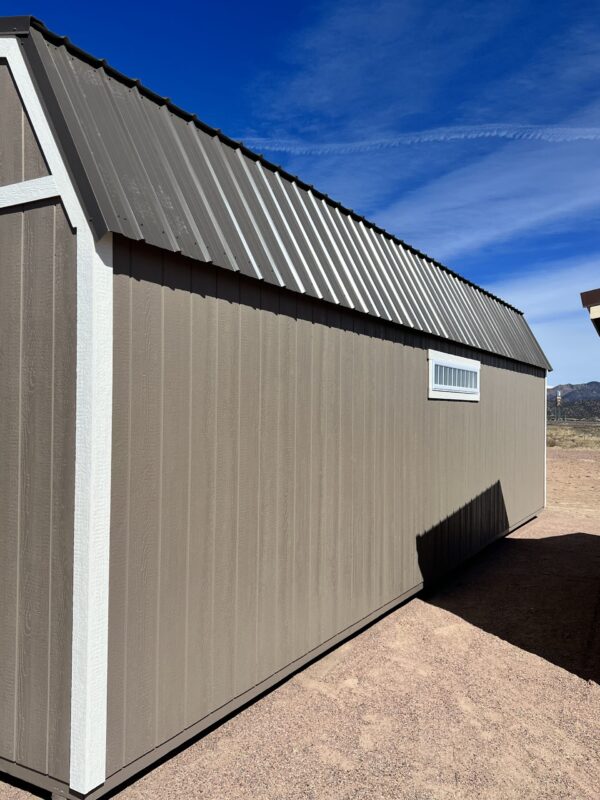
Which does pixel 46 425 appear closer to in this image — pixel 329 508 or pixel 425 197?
pixel 329 508

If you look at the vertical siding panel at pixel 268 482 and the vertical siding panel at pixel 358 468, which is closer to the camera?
the vertical siding panel at pixel 268 482

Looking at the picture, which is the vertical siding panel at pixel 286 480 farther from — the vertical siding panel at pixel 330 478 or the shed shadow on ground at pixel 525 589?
the shed shadow on ground at pixel 525 589

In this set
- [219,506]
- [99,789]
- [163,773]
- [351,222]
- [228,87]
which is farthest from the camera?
[228,87]

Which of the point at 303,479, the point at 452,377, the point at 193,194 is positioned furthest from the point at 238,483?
the point at 452,377

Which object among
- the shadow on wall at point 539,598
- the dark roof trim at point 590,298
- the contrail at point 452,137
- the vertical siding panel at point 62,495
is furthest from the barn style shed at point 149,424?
the contrail at point 452,137

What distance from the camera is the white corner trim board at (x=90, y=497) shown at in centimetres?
255

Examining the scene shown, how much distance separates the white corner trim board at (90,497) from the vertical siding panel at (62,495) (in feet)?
0.15

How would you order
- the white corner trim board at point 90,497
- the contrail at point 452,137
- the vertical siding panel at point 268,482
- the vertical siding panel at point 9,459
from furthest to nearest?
the contrail at point 452,137 → the vertical siding panel at point 268,482 → the vertical siding panel at point 9,459 → the white corner trim board at point 90,497

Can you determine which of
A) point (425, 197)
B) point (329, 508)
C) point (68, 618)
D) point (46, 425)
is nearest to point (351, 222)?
point (329, 508)

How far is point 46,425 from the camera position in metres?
2.77

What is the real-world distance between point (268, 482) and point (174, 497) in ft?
2.87

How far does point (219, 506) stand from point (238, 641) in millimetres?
841

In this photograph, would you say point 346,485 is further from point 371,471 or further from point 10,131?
point 10,131

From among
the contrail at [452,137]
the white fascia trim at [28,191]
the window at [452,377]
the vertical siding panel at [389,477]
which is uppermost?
the contrail at [452,137]
